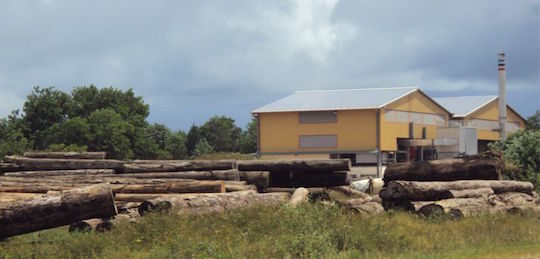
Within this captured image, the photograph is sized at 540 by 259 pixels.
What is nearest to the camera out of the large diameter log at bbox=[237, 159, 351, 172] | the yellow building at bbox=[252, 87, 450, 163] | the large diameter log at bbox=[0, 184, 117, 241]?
the large diameter log at bbox=[0, 184, 117, 241]

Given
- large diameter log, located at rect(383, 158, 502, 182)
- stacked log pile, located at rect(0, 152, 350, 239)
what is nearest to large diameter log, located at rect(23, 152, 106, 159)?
stacked log pile, located at rect(0, 152, 350, 239)

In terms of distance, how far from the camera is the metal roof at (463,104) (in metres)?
78.3

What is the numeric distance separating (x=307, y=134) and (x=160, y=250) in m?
56.6

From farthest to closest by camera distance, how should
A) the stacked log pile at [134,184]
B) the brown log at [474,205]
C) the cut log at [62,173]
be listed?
1. the cut log at [62,173]
2. the brown log at [474,205]
3. the stacked log pile at [134,184]

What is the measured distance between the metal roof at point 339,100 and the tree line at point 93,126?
12113mm

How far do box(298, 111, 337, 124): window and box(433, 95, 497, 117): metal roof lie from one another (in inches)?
610

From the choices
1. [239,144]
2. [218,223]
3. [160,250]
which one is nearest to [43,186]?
[218,223]

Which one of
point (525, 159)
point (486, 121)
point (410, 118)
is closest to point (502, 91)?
point (410, 118)

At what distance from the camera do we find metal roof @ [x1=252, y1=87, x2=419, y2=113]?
219ft

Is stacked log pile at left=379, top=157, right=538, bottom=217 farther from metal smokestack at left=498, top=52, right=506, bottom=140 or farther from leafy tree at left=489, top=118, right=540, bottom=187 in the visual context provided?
metal smokestack at left=498, top=52, right=506, bottom=140

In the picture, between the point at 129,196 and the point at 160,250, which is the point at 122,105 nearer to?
the point at 129,196

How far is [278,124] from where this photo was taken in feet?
229

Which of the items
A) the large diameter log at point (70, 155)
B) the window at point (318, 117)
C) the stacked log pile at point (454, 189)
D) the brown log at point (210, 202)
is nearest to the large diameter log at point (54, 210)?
the brown log at point (210, 202)

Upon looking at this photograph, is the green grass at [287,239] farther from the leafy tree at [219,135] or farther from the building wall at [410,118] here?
the leafy tree at [219,135]
